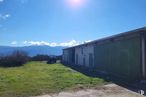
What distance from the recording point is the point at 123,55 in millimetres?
18531

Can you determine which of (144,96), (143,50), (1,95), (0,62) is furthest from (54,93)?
(0,62)

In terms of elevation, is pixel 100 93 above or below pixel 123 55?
below

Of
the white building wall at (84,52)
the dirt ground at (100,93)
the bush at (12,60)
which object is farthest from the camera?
the bush at (12,60)

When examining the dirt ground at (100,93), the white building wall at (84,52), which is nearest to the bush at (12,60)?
the white building wall at (84,52)

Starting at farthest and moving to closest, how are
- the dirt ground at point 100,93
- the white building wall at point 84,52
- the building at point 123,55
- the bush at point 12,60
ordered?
1. the bush at point 12,60
2. the white building wall at point 84,52
3. the building at point 123,55
4. the dirt ground at point 100,93

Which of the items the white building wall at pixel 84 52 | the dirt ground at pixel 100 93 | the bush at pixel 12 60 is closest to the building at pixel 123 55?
the white building wall at pixel 84 52

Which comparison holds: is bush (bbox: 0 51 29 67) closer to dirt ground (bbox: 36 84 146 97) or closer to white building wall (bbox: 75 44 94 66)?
white building wall (bbox: 75 44 94 66)

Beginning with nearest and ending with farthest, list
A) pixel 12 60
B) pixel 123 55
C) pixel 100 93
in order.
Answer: pixel 100 93, pixel 123 55, pixel 12 60

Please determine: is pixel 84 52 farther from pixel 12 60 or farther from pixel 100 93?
pixel 100 93

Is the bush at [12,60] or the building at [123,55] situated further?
the bush at [12,60]

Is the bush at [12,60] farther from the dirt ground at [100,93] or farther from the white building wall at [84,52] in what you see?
the dirt ground at [100,93]

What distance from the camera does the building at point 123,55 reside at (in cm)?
1580

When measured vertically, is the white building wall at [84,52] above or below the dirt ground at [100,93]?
above

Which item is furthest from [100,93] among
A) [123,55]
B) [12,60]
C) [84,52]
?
[12,60]
